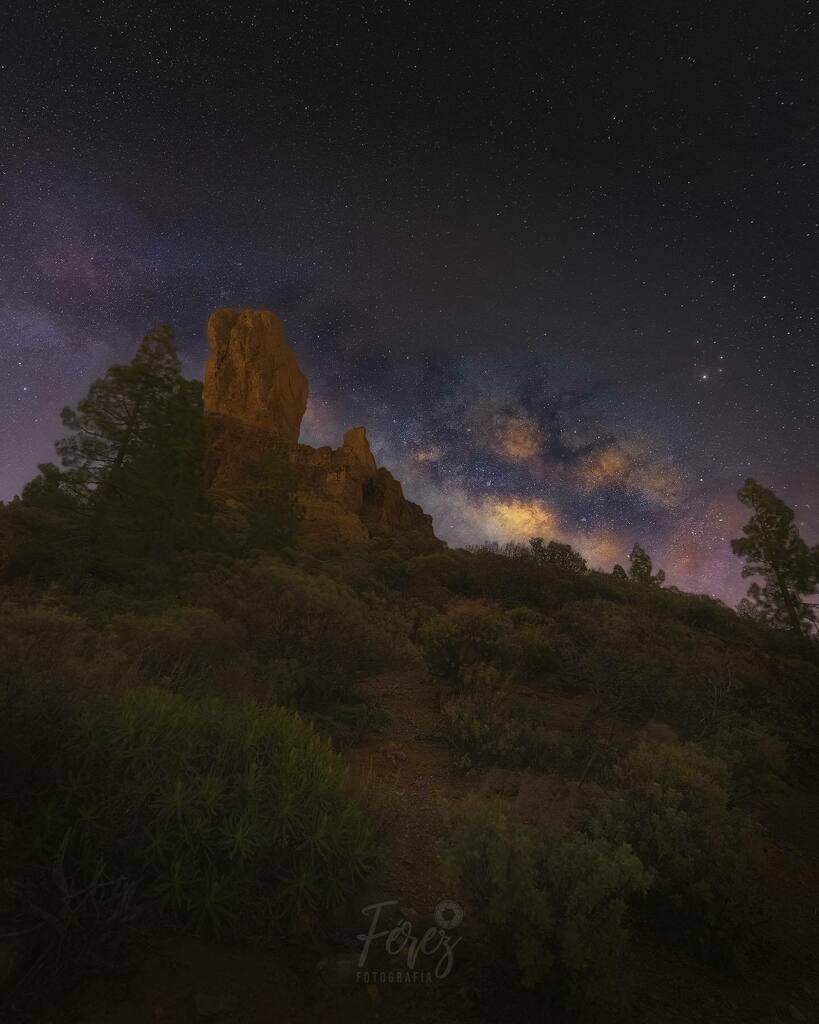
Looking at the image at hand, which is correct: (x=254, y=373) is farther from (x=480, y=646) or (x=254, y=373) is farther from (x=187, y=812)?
(x=187, y=812)

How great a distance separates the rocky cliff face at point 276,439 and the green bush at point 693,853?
131 ft

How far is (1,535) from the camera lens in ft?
49.4

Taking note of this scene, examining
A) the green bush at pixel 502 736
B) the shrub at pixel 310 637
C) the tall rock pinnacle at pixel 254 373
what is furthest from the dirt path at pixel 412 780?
the tall rock pinnacle at pixel 254 373

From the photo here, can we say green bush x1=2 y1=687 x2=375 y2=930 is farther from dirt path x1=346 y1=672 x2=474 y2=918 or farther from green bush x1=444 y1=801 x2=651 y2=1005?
green bush x1=444 y1=801 x2=651 y2=1005

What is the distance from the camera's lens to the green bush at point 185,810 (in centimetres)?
357

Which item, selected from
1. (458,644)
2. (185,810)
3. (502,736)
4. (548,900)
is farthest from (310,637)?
(548,900)

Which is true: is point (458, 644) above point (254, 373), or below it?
below

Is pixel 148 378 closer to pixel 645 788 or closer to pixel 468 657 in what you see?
pixel 468 657

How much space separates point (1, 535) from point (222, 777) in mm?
14941

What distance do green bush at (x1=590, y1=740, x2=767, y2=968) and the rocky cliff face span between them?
40.0 meters

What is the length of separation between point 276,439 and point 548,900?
51.1 meters

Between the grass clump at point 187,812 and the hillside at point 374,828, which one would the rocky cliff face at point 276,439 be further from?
the grass clump at point 187,812

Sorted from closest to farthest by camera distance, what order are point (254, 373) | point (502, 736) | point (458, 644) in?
point (502, 736) → point (458, 644) → point (254, 373)

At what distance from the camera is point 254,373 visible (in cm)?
7338
